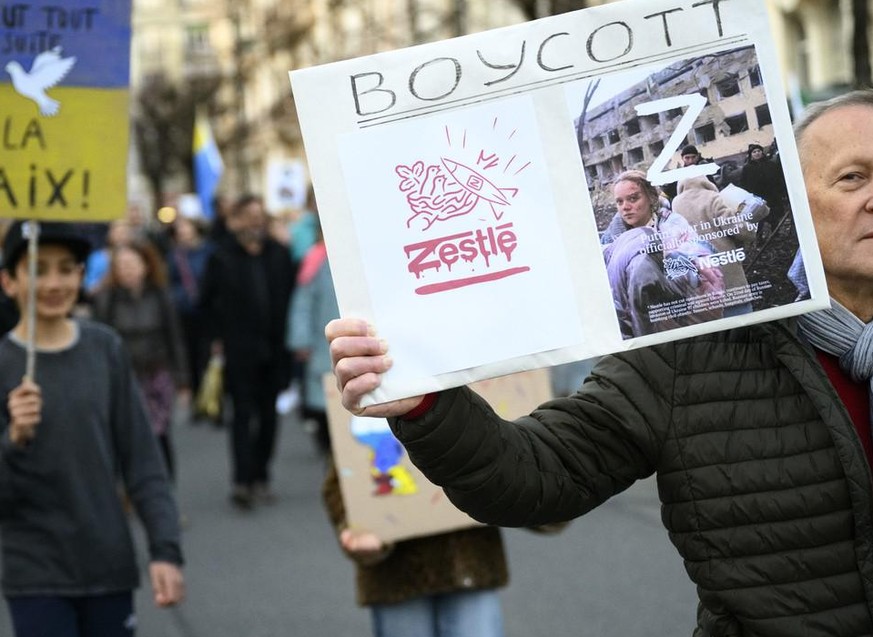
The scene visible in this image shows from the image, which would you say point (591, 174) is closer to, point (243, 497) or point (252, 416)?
point (243, 497)

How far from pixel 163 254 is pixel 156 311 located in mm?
9482

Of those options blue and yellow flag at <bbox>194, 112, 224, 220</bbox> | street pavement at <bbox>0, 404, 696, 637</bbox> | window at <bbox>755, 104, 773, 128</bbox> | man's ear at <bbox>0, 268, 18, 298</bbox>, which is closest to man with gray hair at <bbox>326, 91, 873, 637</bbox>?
window at <bbox>755, 104, 773, 128</bbox>

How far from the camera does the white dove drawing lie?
4.45 metres

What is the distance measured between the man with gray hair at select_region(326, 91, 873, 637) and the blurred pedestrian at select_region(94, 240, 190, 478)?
7469mm

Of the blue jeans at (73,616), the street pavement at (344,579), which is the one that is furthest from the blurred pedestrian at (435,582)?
the street pavement at (344,579)

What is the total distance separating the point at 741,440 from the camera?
Answer: 99.3 inches

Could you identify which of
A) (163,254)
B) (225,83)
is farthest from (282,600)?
(225,83)

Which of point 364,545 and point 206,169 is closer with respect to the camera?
point 364,545

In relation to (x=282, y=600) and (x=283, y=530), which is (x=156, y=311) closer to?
(x=283, y=530)

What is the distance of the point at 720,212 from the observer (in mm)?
2416

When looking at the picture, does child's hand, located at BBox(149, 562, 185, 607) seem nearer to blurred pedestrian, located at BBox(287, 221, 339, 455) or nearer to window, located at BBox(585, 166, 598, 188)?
window, located at BBox(585, 166, 598, 188)

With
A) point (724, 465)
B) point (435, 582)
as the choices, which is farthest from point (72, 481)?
point (724, 465)

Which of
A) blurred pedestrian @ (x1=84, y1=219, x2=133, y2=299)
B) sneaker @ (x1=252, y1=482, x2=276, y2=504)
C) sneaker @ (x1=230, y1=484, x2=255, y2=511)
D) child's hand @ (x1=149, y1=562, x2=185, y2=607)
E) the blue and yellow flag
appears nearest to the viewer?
child's hand @ (x1=149, y1=562, x2=185, y2=607)

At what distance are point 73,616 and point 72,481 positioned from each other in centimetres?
38
